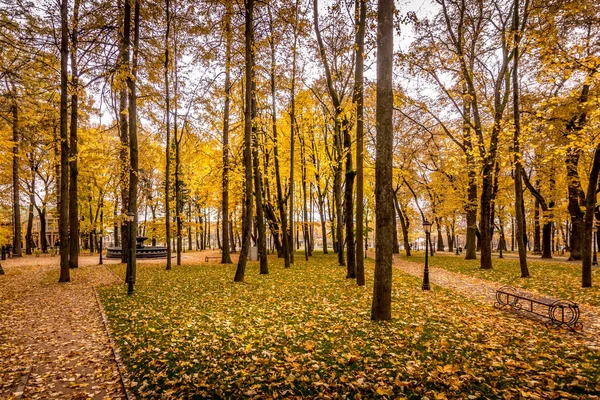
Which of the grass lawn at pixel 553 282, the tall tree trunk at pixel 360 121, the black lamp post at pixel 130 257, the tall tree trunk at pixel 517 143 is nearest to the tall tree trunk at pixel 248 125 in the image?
the black lamp post at pixel 130 257

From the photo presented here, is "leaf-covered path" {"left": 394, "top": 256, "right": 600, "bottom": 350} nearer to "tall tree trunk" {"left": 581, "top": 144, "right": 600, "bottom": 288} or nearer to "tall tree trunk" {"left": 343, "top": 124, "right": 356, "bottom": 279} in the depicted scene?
"tall tree trunk" {"left": 581, "top": 144, "right": 600, "bottom": 288}

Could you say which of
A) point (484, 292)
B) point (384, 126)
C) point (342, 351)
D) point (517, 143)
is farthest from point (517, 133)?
point (342, 351)

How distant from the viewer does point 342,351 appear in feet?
16.8

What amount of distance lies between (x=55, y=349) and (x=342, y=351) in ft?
18.3

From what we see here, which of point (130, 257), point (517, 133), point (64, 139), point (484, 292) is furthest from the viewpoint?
point (517, 133)

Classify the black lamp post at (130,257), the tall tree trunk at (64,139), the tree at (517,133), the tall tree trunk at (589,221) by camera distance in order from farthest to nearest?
1. the tree at (517,133)
2. the tall tree trunk at (64,139)
3. the black lamp post at (130,257)
4. the tall tree trunk at (589,221)

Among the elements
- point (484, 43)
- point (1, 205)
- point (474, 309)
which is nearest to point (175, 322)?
point (474, 309)

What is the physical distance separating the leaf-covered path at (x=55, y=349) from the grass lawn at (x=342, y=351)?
1.31ft

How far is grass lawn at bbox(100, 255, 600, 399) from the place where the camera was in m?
4.04

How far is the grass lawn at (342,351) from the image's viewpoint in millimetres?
4039

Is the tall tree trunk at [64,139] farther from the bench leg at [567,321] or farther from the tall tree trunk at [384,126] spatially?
the bench leg at [567,321]

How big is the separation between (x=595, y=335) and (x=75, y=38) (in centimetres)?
2034

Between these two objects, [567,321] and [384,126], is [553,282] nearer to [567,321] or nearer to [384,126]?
[567,321]

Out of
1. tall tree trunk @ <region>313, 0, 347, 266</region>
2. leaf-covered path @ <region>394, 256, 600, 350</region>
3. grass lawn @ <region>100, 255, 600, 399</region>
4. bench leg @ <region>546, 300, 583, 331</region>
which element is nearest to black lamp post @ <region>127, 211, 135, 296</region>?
grass lawn @ <region>100, 255, 600, 399</region>
